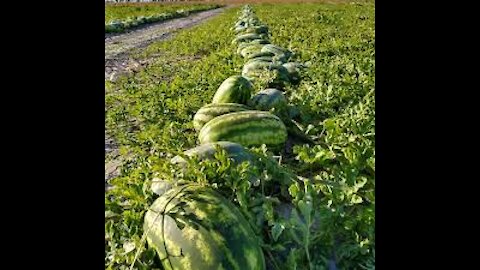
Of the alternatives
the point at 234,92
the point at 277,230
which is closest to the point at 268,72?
the point at 234,92

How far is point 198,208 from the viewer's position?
5.29 feet

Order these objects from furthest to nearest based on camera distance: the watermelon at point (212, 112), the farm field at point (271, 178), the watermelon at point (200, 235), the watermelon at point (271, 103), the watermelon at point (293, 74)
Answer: the watermelon at point (293, 74)
the watermelon at point (271, 103)
the watermelon at point (212, 112)
the farm field at point (271, 178)
the watermelon at point (200, 235)

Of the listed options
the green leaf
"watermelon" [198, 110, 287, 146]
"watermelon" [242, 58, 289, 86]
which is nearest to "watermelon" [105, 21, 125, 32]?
"watermelon" [242, 58, 289, 86]

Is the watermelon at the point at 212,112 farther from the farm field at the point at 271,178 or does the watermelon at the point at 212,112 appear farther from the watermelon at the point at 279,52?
the watermelon at the point at 279,52

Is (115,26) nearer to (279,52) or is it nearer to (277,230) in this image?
(279,52)

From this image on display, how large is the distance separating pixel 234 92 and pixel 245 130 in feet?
2.74

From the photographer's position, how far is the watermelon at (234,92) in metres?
3.40

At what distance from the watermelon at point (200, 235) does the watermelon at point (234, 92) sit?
178 cm

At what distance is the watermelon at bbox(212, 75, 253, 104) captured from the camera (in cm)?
340

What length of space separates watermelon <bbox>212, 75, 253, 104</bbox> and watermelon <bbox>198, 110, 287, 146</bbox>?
0.67 meters

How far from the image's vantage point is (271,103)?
3.36m

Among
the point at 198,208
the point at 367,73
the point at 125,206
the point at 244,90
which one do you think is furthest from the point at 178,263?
the point at 367,73

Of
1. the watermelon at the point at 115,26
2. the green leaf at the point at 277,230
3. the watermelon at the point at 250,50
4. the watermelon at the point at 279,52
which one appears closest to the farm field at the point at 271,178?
the green leaf at the point at 277,230
